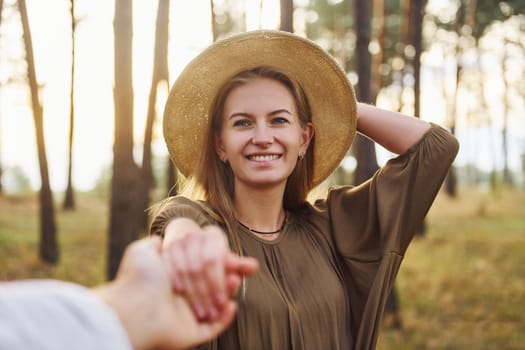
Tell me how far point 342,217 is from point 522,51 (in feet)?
77.5

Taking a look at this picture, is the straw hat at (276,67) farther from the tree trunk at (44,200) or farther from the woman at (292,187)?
the tree trunk at (44,200)

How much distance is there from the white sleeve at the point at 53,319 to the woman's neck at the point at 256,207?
151cm

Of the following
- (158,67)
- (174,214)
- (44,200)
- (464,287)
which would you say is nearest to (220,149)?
(174,214)

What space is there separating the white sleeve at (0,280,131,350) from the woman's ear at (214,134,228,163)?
1587 mm

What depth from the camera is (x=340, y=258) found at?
241cm

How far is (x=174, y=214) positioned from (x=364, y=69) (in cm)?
567

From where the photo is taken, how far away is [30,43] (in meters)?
9.44

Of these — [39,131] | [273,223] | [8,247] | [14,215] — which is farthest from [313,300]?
[14,215]

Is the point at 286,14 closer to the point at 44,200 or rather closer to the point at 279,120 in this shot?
the point at 279,120

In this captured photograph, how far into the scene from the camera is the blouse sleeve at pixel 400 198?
2299mm

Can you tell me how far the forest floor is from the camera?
743 cm

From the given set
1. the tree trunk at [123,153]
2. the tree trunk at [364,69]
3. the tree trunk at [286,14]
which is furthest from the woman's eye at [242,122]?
A: the tree trunk at [364,69]

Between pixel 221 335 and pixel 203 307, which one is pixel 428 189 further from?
pixel 203 307

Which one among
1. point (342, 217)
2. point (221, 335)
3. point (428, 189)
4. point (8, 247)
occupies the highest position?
point (428, 189)
